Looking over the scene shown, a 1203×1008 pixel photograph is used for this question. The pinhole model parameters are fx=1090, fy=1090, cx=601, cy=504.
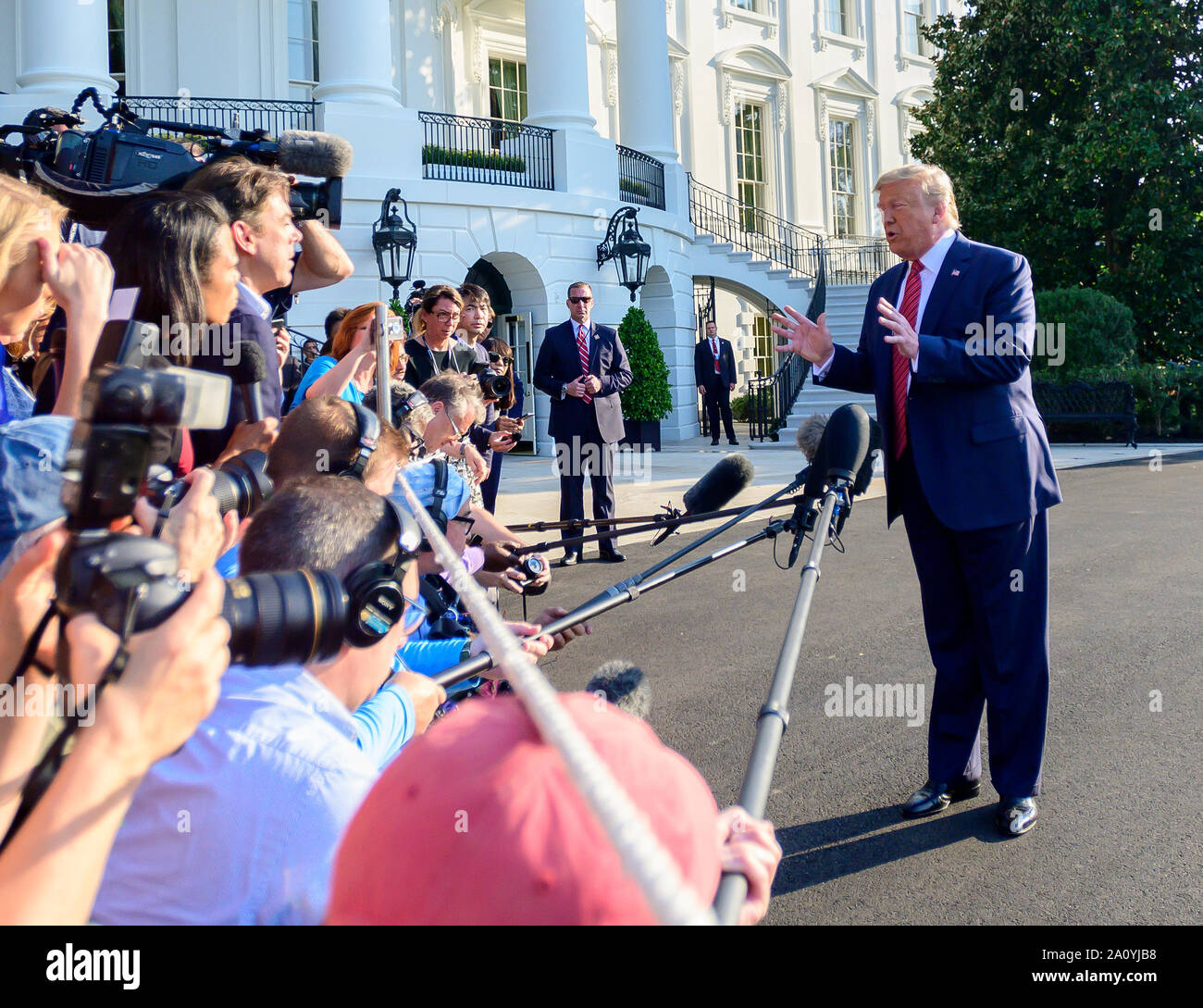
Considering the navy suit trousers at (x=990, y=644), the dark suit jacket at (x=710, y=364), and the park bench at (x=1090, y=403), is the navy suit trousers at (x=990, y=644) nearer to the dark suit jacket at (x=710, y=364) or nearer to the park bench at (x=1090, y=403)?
the park bench at (x=1090, y=403)

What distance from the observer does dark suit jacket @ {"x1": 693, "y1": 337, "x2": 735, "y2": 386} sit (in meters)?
21.4

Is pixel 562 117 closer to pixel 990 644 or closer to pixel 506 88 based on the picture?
pixel 506 88

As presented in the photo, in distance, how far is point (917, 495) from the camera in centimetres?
387

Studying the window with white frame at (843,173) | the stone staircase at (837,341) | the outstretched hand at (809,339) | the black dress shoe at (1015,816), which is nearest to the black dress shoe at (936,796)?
the black dress shoe at (1015,816)

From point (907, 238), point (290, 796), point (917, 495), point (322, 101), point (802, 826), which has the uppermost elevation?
point (322, 101)

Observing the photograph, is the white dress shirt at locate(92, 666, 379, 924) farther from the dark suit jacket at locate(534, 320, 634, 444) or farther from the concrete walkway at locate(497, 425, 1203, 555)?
the dark suit jacket at locate(534, 320, 634, 444)

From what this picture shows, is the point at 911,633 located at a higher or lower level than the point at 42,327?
lower

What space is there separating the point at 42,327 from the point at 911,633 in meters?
4.72

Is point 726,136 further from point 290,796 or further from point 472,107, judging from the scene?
point 290,796

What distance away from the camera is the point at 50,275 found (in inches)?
97.1

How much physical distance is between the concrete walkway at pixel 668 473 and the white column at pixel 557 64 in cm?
602

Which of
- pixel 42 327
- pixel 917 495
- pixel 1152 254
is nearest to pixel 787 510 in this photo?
pixel 917 495

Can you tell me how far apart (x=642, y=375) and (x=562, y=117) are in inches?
186

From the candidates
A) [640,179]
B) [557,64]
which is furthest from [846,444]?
[640,179]
